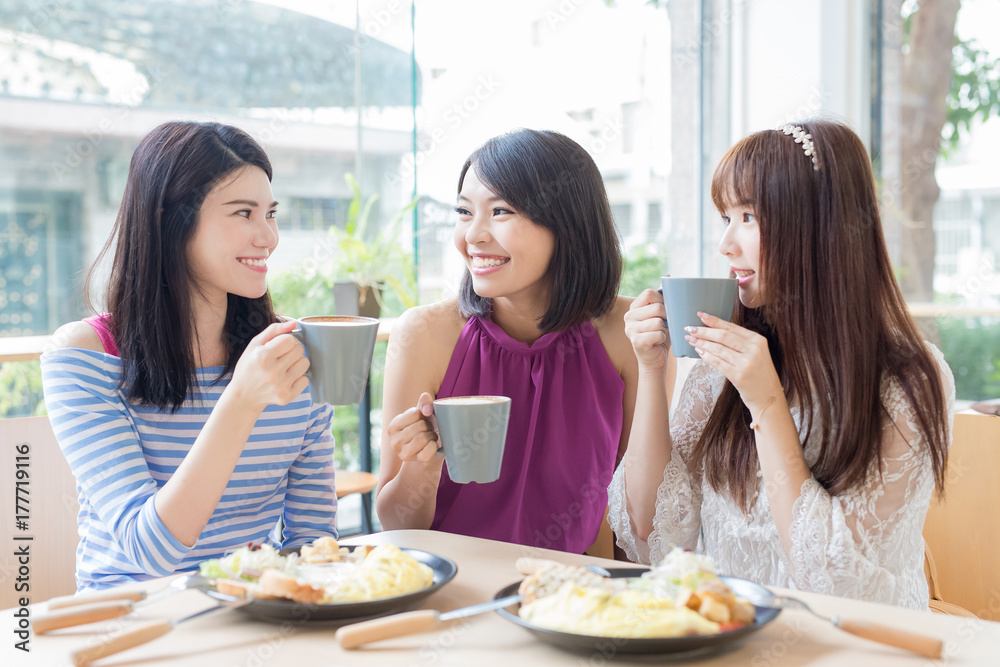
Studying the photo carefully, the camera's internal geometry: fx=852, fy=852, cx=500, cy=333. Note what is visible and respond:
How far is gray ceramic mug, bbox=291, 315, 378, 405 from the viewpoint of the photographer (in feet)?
3.61

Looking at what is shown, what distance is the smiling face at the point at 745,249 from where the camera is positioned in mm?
1461

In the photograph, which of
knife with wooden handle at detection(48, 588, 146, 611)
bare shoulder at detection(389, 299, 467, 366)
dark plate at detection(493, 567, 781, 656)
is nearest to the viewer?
dark plate at detection(493, 567, 781, 656)

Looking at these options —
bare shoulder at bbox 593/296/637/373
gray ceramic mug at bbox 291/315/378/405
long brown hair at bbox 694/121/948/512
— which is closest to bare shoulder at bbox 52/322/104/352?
gray ceramic mug at bbox 291/315/378/405

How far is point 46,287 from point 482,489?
222 cm

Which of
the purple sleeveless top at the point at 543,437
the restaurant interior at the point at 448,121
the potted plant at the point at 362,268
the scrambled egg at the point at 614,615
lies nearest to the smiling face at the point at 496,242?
the purple sleeveless top at the point at 543,437

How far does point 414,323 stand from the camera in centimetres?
186

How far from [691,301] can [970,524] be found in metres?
0.90

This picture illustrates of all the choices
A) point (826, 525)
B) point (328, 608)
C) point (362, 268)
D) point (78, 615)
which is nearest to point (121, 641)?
point (78, 615)

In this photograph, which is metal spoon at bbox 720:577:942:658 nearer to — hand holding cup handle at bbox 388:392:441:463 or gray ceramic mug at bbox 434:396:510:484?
gray ceramic mug at bbox 434:396:510:484

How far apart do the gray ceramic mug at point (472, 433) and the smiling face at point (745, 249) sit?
546mm

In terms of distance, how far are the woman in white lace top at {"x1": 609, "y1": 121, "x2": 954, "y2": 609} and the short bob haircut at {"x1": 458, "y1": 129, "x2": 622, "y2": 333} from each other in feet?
1.19

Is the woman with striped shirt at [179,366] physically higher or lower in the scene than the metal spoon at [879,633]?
higher

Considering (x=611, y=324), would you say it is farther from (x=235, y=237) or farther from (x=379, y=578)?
(x=379, y=578)

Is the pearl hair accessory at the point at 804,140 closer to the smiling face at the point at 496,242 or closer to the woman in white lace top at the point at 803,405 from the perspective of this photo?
the woman in white lace top at the point at 803,405
